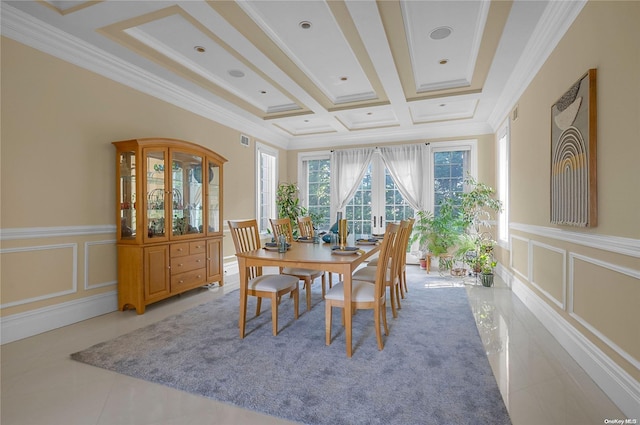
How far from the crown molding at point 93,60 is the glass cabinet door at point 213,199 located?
1001 mm

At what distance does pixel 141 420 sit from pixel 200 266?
2.68 m

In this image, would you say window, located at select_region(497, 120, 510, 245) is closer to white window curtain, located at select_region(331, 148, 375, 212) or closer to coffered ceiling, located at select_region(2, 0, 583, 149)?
coffered ceiling, located at select_region(2, 0, 583, 149)

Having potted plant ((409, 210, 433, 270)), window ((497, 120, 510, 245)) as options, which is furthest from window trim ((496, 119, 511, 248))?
potted plant ((409, 210, 433, 270))

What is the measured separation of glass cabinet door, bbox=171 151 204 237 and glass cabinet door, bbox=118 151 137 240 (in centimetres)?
43

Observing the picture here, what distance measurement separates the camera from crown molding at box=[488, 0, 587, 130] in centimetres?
254

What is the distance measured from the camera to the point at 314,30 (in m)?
3.10

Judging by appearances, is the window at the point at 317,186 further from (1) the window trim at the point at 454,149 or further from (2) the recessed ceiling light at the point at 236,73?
(2) the recessed ceiling light at the point at 236,73

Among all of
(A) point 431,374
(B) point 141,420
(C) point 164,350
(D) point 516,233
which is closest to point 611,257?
(A) point 431,374

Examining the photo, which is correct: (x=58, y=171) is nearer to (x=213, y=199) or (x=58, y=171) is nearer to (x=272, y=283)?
(x=213, y=199)

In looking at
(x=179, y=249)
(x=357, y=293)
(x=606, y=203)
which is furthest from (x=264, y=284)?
(x=606, y=203)

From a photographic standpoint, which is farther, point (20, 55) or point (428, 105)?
point (428, 105)

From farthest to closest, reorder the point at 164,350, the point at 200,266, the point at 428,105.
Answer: the point at 428,105 < the point at 200,266 < the point at 164,350

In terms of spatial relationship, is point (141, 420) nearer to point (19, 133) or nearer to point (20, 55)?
point (19, 133)

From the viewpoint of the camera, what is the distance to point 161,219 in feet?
12.3
